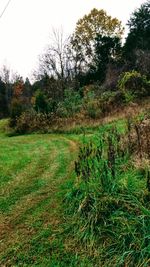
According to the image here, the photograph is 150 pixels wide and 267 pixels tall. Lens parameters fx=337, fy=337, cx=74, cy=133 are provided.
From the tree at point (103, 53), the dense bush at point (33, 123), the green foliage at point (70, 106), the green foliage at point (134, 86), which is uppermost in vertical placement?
the tree at point (103, 53)

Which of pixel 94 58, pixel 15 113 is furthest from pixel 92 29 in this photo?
pixel 15 113

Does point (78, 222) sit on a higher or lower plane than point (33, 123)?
lower

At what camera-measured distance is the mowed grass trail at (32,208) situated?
441 centimetres

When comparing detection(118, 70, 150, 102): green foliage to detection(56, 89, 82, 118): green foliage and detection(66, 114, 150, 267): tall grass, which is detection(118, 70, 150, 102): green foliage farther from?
detection(66, 114, 150, 267): tall grass

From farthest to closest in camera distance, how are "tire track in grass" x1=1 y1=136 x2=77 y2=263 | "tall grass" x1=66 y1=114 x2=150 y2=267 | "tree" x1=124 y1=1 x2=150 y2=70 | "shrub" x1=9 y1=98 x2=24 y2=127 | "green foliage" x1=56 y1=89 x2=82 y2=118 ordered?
"tree" x1=124 y1=1 x2=150 y2=70, "shrub" x1=9 y1=98 x2=24 y2=127, "green foliage" x1=56 y1=89 x2=82 y2=118, "tire track in grass" x1=1 y1=136 x2=77 y2=263, "tall grass" x1=66 y1=114 x2=150 y2=267

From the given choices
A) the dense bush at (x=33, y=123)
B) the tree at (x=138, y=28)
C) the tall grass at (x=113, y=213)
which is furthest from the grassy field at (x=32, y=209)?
the tree at (x=138, y=28)

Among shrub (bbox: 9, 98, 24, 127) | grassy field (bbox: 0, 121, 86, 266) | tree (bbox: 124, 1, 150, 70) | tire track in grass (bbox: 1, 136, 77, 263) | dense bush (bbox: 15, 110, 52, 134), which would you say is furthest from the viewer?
tree (bbox: 124, 1, 150, 70)

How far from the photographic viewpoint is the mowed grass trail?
14.5 ft

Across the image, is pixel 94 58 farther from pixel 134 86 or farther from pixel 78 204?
pixel 78 204

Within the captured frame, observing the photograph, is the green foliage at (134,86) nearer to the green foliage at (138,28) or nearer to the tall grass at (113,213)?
the green foliage at (138,28)

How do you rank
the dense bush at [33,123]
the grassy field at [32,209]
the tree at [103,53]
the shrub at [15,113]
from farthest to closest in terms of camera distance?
the tree at [103,53] < the shrub at [15,113] < the dense bush at [33,123] < the grassy field at [32,209]

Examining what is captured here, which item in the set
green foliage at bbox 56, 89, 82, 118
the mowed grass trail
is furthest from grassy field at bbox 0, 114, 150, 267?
green foliage at bbox 56, 89, 82, 118

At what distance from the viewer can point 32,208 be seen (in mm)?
5898

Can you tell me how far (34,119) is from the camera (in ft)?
69.6
